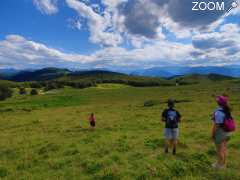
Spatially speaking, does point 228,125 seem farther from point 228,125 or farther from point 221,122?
point 221,122

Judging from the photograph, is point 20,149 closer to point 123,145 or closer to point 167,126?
point 123,145

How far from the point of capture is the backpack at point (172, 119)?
1062cm

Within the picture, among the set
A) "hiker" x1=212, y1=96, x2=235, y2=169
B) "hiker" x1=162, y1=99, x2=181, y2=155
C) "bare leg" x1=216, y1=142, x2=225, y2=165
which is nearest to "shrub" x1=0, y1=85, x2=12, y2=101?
"hiker" x1=162, y1=99, x2=181, y2=155

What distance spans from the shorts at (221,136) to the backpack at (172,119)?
1.96m

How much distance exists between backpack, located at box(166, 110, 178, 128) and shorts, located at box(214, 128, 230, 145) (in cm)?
196

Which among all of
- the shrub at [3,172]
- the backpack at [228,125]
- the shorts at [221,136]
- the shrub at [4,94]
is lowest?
the shrub at [4,94]

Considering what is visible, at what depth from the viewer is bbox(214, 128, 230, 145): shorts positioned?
8.82 metres

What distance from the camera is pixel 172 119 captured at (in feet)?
34.8

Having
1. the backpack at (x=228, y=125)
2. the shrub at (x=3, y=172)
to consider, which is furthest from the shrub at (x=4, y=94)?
the backpack at (x=228, y=125)

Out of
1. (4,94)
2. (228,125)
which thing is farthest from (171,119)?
→ (4,94)

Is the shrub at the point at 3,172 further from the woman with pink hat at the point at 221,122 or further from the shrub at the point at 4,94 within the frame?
the shrub at the point at 4,94

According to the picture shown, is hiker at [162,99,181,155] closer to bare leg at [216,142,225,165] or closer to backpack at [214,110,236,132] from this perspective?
bare leg at [216,142,225,165]

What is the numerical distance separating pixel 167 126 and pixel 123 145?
11.9ft

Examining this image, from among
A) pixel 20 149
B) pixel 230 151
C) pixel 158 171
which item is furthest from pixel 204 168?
pixel 20 149
